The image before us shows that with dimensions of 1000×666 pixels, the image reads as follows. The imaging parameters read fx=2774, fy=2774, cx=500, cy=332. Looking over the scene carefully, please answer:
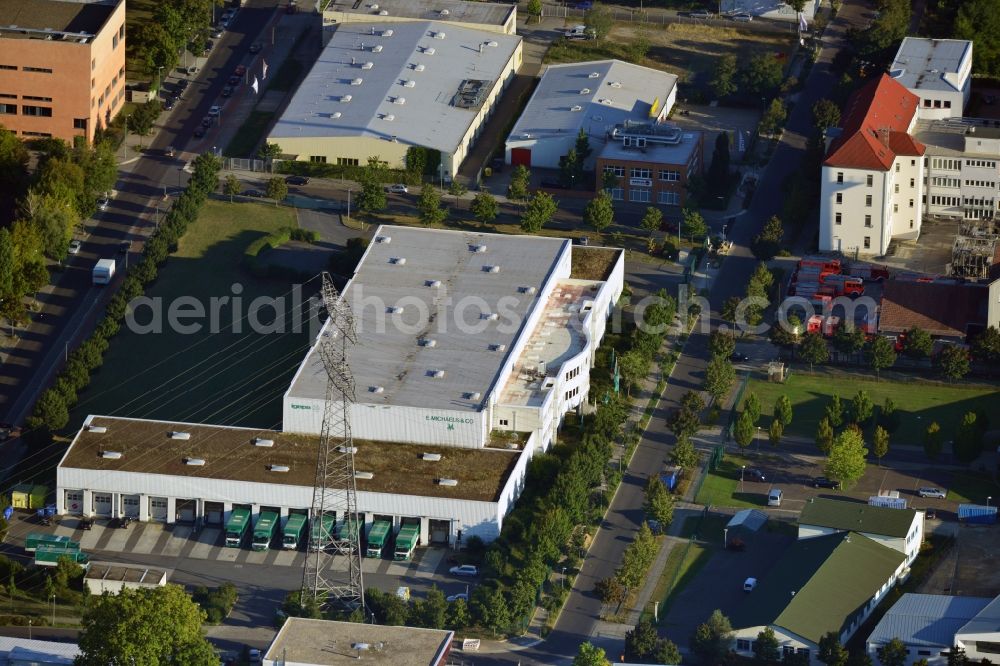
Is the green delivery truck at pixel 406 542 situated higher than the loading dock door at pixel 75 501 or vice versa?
the green delivery truck at pixel 406 542

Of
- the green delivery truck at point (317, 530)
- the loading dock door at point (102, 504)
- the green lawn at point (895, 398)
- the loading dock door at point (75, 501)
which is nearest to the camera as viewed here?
the green delivery truck at point (317, 530)

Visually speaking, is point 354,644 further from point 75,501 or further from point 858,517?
point 858,517

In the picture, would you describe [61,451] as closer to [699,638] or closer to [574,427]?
→ [574,427]

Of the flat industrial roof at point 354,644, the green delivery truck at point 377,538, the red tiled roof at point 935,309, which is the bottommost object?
the green delivery truck at point 377,538

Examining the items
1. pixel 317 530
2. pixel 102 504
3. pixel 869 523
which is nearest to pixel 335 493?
pixel 317 530

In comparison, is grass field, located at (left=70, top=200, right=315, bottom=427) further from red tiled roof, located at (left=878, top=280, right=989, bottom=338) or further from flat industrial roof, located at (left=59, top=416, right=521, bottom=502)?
red tiled roof, located at (left=878, top=280, right=989, bottom=338)

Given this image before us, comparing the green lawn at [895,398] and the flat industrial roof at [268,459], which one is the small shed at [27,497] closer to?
the flat industrial roof at [268,459]

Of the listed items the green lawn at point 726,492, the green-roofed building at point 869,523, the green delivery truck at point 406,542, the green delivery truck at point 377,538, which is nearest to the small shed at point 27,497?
the green delivery truck at point 377,538
